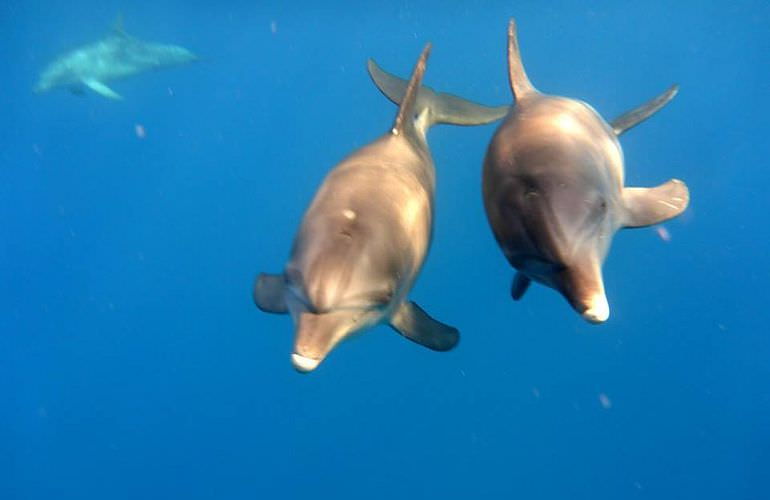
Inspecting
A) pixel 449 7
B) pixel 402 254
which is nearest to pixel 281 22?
pixel 449 7

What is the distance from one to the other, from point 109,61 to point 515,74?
560 inches

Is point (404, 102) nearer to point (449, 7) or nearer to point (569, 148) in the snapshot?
point (569, 148)

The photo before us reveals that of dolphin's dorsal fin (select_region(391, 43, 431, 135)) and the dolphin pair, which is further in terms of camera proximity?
dolphin's dorsal fin (select_region(391, 43, 431, 135))

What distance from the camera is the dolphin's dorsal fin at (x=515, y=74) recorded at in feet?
18.3

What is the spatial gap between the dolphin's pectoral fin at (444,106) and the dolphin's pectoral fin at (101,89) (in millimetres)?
10848

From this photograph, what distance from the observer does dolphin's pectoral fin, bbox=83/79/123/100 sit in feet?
55.6

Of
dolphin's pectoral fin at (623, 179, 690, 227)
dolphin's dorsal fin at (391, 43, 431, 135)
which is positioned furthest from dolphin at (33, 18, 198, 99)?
dolphin's pectoral fin at (623, 179, 690, 227)

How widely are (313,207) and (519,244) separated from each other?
1.36m

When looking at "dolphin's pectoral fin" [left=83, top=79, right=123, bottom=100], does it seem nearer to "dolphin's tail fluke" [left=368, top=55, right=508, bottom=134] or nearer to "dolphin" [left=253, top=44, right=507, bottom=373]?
"dolphin's tail fluke" [left=368, top=55, right=508, bottom=134]

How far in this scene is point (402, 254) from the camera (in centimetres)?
463

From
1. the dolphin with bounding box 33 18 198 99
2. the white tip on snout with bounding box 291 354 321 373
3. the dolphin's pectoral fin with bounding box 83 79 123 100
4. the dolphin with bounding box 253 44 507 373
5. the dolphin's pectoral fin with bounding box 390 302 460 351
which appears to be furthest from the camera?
the dolphin with bounding box 33 18 198 99

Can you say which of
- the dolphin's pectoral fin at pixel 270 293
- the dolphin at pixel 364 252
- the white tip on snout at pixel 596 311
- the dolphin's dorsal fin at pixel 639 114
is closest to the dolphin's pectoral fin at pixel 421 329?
the dolphin at pixel 364 252

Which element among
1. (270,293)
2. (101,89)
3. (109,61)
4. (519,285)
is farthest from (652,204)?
(109,61)

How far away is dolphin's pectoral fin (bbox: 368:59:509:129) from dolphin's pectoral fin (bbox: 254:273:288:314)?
269 centimetres
